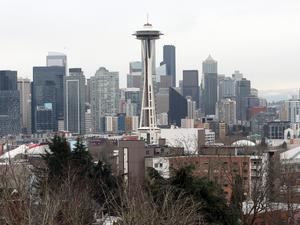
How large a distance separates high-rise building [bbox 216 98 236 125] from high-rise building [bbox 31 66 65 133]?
2536cm

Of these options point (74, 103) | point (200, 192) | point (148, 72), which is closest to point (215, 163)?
point (200, 192)

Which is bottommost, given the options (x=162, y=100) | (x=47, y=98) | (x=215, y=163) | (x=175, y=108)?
(x=215, y=163)

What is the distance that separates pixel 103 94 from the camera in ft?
412

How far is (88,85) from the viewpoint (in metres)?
125

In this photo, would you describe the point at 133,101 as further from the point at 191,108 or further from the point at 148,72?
the point at 148,72

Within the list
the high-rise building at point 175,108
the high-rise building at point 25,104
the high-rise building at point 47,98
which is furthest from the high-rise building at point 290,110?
the high-rise building at point 25,104

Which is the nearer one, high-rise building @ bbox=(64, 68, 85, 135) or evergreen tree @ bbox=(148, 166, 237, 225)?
evergreen tree @ bbox=(148, 166, 237, 225)

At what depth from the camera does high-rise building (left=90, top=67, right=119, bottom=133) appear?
123 m

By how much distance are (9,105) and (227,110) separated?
113ft

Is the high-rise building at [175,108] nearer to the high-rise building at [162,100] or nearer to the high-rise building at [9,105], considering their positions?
the high-rise building at [162,100]

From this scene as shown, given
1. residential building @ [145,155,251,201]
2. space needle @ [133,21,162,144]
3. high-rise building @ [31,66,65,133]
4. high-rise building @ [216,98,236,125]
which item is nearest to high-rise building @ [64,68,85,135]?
high-rise building @ [31,66,65,133]

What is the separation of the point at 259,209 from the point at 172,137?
42961mm

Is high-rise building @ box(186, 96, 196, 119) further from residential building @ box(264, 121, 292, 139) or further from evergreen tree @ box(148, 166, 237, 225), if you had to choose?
evergreen tree @ box(148, 166, 237, 225)

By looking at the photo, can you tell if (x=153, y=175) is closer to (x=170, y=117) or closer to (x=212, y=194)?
(x=212, y=194)
